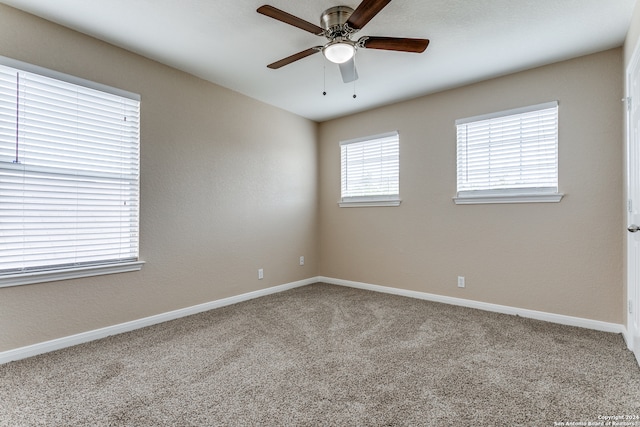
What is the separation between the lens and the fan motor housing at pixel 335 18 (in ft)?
7.08

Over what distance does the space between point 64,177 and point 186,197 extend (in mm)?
1042

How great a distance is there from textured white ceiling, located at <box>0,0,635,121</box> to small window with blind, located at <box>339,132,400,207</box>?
916 mm

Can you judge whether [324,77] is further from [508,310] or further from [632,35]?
[508,310]

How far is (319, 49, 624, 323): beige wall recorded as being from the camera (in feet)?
9.29

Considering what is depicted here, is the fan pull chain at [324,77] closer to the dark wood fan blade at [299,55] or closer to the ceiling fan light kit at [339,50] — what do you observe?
the dark wood fan blade at [299,55]

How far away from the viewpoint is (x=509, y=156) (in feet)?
10.9

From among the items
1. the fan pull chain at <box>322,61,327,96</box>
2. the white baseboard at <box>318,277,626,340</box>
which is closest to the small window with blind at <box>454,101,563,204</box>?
the white baseboard at <box>318,277,626,340</box>

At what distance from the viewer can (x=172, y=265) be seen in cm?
323

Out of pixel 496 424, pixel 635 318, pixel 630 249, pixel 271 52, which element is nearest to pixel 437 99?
pixel 271 52

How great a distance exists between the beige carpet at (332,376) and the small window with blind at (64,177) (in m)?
0.73

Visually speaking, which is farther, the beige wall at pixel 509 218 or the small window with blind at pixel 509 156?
the small window with blind at pixel 509 156

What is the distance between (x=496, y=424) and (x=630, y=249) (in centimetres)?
190

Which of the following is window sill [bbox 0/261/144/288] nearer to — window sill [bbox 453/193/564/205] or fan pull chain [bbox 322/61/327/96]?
fan pull chain [bbox 322/61/327/96]

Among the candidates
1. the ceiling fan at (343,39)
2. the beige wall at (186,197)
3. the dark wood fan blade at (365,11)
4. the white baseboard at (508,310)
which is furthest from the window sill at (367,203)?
the dark wood fan blade at (365,11)
